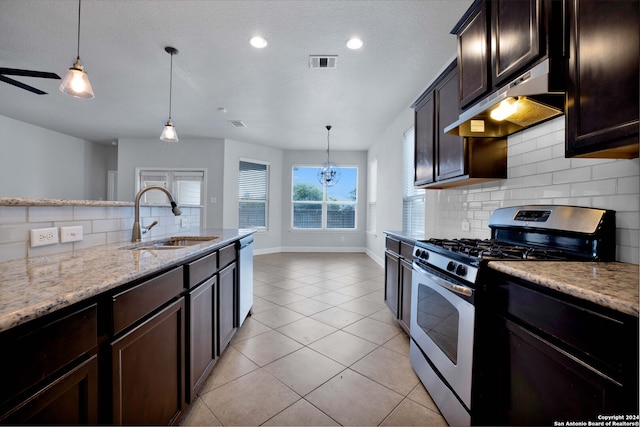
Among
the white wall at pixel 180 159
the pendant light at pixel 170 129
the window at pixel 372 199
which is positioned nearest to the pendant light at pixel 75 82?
the pendant light at pixel 170 129

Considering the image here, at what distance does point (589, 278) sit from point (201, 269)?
1759mm

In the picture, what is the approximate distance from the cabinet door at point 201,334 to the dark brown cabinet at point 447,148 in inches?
77.9

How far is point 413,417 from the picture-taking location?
5.03 ft

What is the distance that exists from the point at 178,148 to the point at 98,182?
258 cm

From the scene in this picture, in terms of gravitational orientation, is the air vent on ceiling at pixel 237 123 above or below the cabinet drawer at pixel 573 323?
above

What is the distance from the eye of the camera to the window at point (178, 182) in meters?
6.32

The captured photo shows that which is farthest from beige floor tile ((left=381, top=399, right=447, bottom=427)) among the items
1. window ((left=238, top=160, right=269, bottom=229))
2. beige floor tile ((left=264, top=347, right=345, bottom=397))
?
window ((left=238, top=160, right=269, bottom=229))

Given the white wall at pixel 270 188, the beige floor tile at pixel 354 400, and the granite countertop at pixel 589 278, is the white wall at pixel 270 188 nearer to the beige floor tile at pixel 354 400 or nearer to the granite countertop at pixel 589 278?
the beige floor tile at pixel 354 400

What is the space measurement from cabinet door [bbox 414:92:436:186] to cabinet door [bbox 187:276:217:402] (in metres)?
2.13

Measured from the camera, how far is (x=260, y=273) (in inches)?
191

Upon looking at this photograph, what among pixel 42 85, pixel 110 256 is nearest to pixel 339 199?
pixel 42 85

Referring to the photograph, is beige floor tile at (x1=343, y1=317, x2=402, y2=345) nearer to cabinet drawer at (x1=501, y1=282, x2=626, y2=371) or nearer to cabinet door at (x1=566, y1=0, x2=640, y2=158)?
cabinet drawer at (x1=501, y1=282, x2=626, y2=371)

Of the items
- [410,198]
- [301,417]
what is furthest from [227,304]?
[410,198]

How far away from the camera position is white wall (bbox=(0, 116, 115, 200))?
16.7ft
